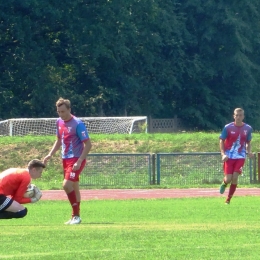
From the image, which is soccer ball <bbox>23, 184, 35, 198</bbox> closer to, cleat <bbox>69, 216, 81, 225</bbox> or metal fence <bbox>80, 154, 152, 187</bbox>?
cleat <bbox>69, 216, 81, 225</bbox>

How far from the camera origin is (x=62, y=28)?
53.8 metres

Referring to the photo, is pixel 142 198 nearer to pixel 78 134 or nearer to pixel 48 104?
pixel 78 134

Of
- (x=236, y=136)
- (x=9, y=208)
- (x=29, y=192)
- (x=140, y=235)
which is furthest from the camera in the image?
(x=236, y=136)

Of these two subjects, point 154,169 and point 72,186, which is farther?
point 154,169

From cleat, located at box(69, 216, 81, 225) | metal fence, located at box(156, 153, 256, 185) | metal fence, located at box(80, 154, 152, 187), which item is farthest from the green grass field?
metal fence, located at box(156, 153, 256, 185)

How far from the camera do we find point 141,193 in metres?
25.1

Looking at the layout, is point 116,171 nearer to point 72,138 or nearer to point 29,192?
point 72,138

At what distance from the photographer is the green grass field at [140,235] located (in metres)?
9.78

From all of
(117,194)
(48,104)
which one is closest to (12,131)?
(48,104)

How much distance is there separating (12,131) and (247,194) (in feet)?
58.7

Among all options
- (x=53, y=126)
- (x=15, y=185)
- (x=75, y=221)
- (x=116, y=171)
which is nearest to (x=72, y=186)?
(x=75, y=221)

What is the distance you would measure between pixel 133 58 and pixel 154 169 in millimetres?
31489

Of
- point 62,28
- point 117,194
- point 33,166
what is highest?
point 62,28

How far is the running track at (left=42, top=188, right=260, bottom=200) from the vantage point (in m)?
23.6
